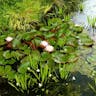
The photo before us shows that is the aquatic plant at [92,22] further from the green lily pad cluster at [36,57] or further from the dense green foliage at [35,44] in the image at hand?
the green lily pad cluster at [36,57]

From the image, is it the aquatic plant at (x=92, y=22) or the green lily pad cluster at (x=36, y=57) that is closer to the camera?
the green lily pad cluster at (x=36, y=57)

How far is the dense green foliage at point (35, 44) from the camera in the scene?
386cm

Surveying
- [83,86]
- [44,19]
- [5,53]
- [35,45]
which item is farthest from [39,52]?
[44,19]

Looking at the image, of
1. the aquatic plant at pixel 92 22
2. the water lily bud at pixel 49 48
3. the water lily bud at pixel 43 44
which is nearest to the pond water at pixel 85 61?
the aquatic plant at pixel 92 22

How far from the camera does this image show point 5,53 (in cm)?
422

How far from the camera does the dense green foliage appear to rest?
3857 mm

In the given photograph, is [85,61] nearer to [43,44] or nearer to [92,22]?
[43,44]

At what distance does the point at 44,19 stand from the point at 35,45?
1.43 meters

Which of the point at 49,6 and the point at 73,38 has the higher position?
the point at 49,6

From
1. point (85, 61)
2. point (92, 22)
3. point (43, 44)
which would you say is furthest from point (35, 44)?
point (92, 22)

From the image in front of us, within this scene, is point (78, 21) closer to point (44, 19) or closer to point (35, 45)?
point (44, 19)

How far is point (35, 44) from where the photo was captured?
4.41 meters

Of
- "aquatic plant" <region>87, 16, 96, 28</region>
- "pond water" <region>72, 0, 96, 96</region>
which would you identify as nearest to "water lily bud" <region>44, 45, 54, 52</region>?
"pond water" <region>72, 0, 96, 96</region>

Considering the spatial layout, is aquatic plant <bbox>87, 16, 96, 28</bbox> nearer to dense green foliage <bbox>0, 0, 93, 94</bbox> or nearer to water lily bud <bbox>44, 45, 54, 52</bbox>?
dense green foliage <bbox>0, 0, 93, 94</bbox>
